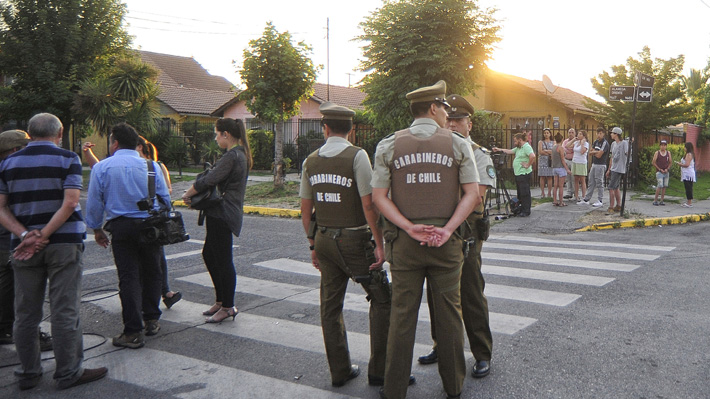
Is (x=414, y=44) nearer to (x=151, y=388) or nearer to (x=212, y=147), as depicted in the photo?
(x=212, y=147)

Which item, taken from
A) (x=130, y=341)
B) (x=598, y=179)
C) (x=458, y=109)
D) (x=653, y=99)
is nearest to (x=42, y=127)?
(x=130, y=341)

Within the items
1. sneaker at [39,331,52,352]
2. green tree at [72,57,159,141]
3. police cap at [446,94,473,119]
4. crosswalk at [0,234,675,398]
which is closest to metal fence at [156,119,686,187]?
green tree at [72,57,159,141]

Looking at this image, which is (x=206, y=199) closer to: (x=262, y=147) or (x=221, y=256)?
(x=221, y=256)

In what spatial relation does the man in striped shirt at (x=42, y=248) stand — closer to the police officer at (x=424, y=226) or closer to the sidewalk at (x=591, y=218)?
the police officer at (x=424, y=226)

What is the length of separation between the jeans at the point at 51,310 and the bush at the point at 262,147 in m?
21.4

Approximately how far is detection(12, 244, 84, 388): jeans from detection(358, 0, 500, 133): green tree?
48.7ft

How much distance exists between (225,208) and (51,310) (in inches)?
68.7

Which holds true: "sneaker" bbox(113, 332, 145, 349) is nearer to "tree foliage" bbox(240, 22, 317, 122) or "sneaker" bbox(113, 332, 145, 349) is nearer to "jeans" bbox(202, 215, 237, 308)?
"jeans" bbox(202, 215, 237, 308)

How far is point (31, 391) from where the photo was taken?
163 inches

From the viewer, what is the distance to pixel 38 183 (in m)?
4.19

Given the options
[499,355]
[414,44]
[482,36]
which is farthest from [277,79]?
[499,355]

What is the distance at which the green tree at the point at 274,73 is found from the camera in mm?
15703

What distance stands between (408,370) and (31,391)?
8.48 feet

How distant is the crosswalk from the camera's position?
4246 mm
